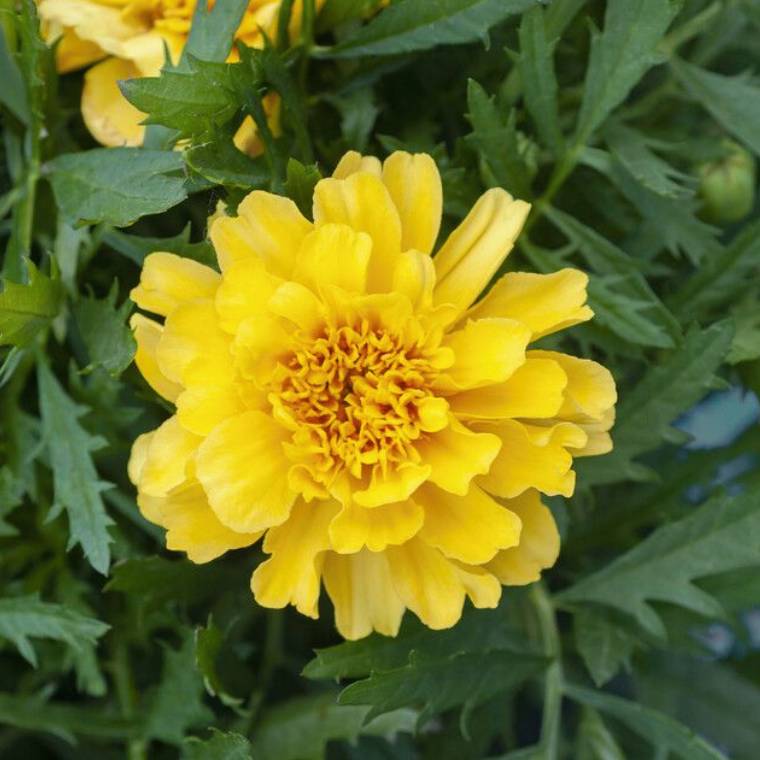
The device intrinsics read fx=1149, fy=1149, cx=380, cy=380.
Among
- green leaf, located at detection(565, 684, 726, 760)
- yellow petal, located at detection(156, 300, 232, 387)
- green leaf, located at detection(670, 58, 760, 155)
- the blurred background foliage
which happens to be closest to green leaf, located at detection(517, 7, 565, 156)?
the blurred background foliage

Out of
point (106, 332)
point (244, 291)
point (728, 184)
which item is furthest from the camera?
point (728, 184)

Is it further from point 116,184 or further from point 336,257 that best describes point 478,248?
point 116,184

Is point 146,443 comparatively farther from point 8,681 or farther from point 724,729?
point 724,729

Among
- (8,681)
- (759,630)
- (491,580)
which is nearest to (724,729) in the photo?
(759,630)

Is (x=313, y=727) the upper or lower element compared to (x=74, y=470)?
lower

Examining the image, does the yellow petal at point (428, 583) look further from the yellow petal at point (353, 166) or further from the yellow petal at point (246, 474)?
the yellow petal at point (353, 166)

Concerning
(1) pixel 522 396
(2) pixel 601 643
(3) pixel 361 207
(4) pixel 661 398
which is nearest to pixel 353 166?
(3) pixel 361 207

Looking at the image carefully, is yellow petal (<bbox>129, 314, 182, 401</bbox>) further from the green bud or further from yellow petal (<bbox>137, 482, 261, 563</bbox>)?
the green bud
